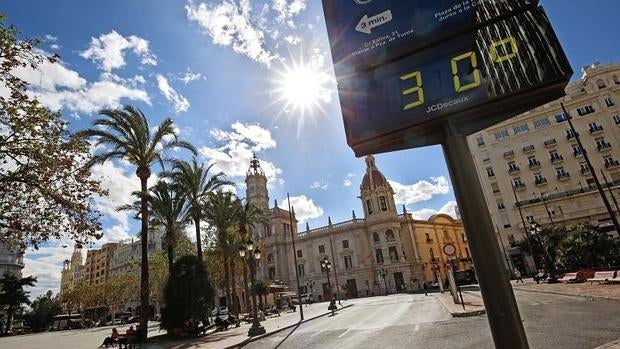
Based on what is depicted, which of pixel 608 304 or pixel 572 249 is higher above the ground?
pixel 572 249

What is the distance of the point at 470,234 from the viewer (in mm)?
2848

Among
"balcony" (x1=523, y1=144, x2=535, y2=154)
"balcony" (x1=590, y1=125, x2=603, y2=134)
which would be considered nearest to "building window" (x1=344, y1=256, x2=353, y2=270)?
"balcony" (x1=523, y1=144, x2=535, y2=154)

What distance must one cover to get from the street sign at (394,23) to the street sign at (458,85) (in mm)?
84

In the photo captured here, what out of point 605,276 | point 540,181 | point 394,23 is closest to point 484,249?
point 394,23

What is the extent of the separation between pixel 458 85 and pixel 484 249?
143 cm

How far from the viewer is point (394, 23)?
3359 mm

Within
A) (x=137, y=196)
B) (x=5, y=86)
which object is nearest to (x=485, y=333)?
(x=5, y=86)

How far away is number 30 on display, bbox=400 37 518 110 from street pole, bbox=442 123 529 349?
37 cm

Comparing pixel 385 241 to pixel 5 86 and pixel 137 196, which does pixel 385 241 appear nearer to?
pixel 137 196

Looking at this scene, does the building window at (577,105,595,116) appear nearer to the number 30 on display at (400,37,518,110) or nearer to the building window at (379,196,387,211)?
the building window at (379,196,387,211)

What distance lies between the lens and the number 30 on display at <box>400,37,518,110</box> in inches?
117

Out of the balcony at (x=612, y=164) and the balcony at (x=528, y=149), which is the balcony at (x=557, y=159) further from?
the balcony at (x=612, y=164)

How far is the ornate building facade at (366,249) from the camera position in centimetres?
5950

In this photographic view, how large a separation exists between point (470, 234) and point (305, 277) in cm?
6565
